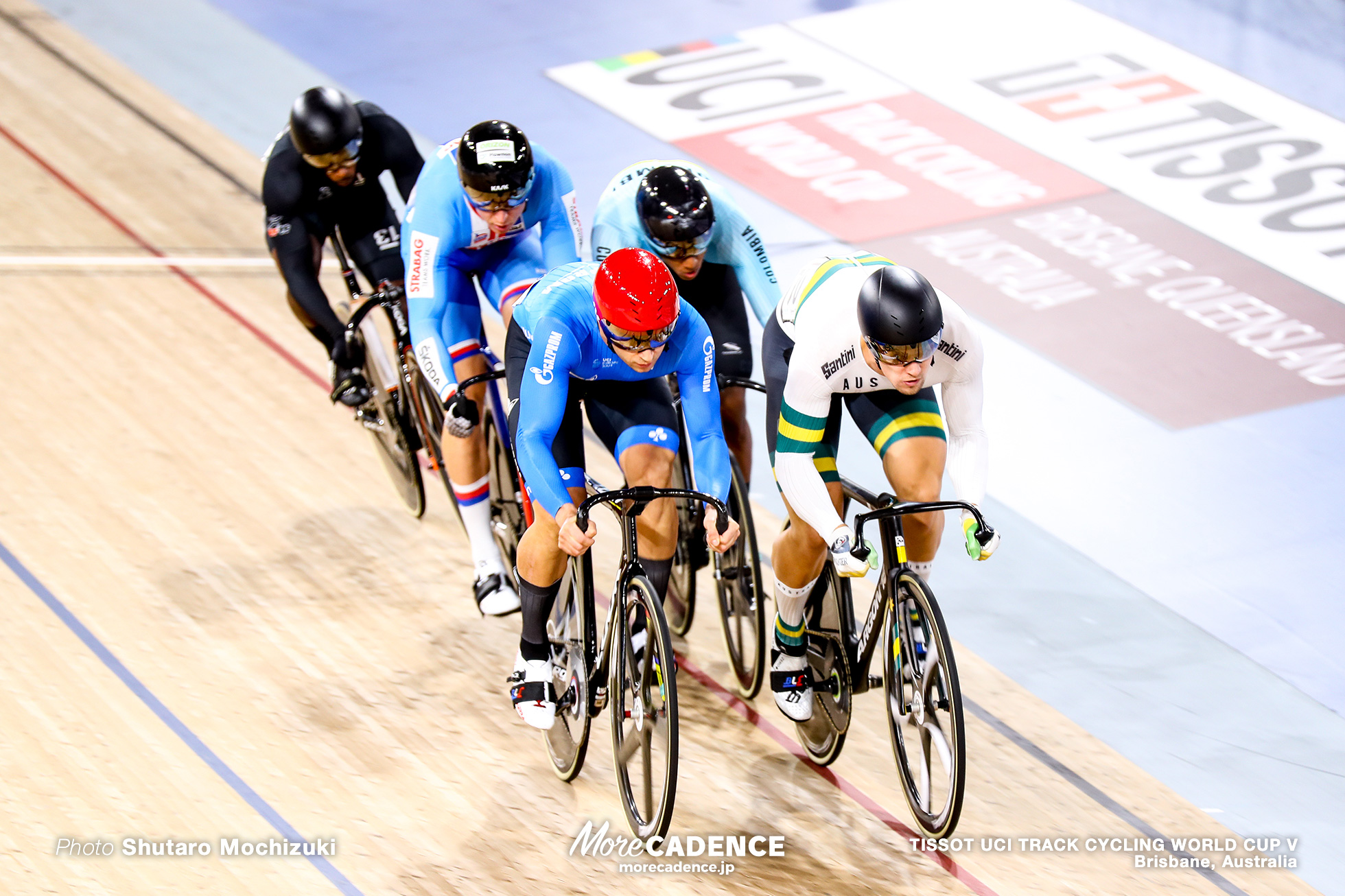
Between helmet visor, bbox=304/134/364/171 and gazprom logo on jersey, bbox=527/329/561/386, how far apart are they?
1.42m

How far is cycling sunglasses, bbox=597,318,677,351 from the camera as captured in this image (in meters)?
3.38

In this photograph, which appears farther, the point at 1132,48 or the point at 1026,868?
the point at 1132,48

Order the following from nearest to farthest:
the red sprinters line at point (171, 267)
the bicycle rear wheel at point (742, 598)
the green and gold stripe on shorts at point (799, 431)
→ the green and gold stripe on shorts at point (799, 431), the bicycle rear wheel at point (742, 598), the red sprinters line at point (171, 267)

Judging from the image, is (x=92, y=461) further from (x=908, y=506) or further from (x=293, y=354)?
(x=908, y=506)

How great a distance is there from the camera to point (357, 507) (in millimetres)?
5254

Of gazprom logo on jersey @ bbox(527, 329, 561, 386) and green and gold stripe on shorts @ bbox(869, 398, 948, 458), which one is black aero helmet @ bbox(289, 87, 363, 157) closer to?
gazprom logo on jersey @ bbox(527, 329, 561, 386)

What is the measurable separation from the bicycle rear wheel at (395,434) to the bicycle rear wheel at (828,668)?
1707 mm

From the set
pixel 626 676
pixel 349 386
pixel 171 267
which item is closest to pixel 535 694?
pixel 626 676

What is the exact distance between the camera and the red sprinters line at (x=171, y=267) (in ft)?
19.9

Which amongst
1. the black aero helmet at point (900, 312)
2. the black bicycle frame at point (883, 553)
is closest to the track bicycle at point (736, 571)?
the black bicycle frame at point (883, 553)

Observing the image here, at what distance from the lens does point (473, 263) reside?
4.48 m

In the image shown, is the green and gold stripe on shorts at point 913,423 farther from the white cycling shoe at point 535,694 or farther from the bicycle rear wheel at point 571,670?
the white cycling shoe at point 535,694

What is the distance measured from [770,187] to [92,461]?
3.45 m

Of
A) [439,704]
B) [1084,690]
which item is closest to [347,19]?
[439,704]
